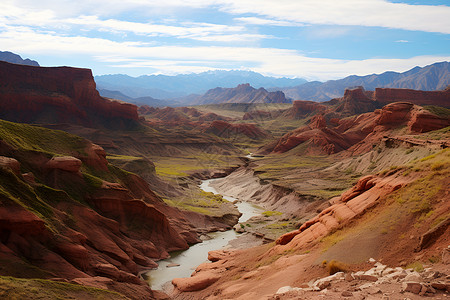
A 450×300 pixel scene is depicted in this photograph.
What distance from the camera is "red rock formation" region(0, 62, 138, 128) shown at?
435 feet

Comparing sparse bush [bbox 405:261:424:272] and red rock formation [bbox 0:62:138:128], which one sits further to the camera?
red rock formation [bbox 0:62:138:128]

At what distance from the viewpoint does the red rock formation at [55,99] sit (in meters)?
132

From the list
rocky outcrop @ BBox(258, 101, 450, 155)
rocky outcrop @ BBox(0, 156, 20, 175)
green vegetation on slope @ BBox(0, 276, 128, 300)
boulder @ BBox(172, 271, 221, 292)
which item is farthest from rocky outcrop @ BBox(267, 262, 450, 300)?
rocky outcrop @ BBox(258, 101, 450, 155)

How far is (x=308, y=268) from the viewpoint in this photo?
26.2 metres

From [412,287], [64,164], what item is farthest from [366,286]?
[64,164]

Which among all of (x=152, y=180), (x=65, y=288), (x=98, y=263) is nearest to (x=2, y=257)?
(x=65, y=288)

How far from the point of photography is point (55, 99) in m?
139

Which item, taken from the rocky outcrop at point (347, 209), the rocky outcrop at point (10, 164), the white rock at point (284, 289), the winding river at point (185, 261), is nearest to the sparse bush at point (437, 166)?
the rocky outcrop at point (347, 209)

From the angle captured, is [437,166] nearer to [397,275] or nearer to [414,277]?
[397,275]

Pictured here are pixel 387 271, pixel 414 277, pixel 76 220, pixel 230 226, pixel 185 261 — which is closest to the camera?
Answer: pixel 414 277

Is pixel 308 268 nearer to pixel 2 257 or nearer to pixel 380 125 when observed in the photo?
pixel 2 257

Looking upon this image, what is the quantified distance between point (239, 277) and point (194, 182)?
7335 centimetres

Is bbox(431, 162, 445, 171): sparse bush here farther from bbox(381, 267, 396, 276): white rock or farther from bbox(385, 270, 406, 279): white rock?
bbox(385, 270, 406, 279): white rock

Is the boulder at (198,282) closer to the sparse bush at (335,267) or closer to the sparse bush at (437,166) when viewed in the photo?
the sparse bush at (335,267)
